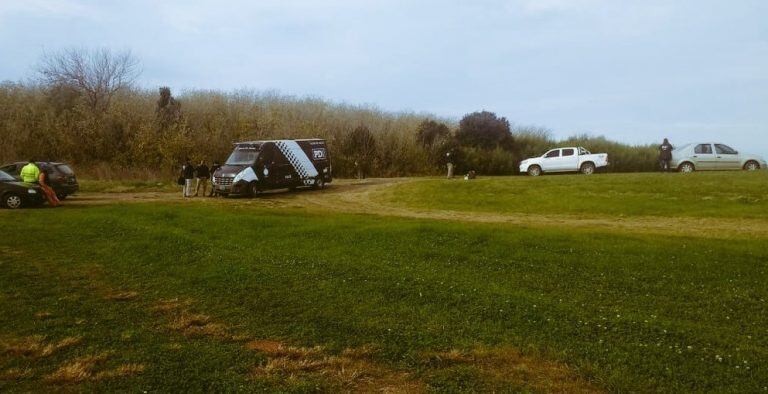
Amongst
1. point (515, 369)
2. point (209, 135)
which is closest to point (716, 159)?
point (515, 369)

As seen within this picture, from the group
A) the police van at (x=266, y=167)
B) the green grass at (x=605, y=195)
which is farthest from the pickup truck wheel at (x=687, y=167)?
the police van at (x=266, y=167)

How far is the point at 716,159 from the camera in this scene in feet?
100

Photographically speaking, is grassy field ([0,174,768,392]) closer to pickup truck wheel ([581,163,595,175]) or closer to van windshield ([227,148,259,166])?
van windshield ([227,148,259,166])

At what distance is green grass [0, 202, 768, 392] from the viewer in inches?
222

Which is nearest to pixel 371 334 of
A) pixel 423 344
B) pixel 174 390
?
pixel 423 344

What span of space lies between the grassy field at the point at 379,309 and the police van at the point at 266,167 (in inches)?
417

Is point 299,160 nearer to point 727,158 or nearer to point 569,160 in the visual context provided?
point 569,160

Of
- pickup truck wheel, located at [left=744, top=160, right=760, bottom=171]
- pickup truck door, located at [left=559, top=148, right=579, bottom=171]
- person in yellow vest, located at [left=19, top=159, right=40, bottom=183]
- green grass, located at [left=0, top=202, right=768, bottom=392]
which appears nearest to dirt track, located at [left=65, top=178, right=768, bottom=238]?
person in yellow vest, located at [left=19, top=159, right=40, bottom=183]

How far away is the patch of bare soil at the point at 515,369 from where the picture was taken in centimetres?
516

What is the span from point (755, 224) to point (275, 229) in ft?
45.2

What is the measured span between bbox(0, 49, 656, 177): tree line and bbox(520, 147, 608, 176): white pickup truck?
11.2 meters

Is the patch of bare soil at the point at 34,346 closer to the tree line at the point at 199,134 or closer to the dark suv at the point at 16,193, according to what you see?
the dark suv at the point at 16,193

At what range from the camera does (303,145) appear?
1118 inches

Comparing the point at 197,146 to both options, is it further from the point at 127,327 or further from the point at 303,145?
the point at 127,327
